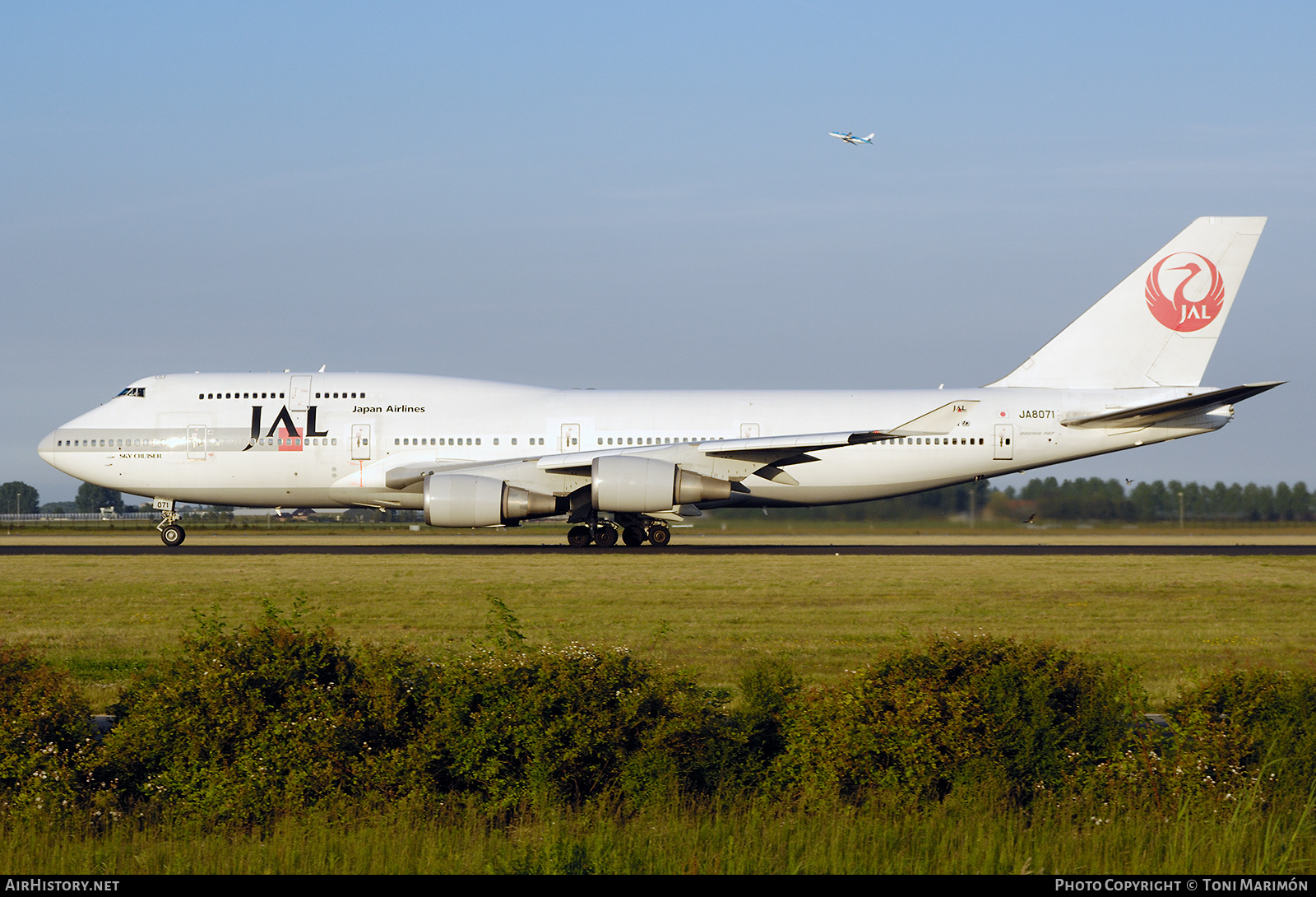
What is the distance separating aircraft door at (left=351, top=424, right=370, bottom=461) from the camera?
30.7m

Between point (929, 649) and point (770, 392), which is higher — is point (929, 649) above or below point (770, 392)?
below

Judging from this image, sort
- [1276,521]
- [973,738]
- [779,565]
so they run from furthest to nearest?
[1276,521] < [779,565] < [973,738]

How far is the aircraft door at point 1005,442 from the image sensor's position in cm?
3039

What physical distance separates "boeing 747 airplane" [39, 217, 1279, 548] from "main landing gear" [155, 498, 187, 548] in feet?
0.23

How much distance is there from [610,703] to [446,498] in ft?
64.8

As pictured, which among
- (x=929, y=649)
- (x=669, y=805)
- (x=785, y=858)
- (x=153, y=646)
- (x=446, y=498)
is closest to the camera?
(x=785, y=858)

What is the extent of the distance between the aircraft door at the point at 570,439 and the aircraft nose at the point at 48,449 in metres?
14.2

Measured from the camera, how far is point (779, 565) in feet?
78.2

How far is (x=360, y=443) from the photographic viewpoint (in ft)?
101

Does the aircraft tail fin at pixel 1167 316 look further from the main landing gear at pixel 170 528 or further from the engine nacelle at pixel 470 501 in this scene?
the main landing gear at pixel 170 528

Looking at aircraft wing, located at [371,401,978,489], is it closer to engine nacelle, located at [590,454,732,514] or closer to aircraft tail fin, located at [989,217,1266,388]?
engine nacelle, located at [590,454,732,514]

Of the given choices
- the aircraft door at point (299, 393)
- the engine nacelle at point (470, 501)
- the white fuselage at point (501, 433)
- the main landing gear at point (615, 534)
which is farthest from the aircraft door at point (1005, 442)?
the aircraft door at point (299, 393)
